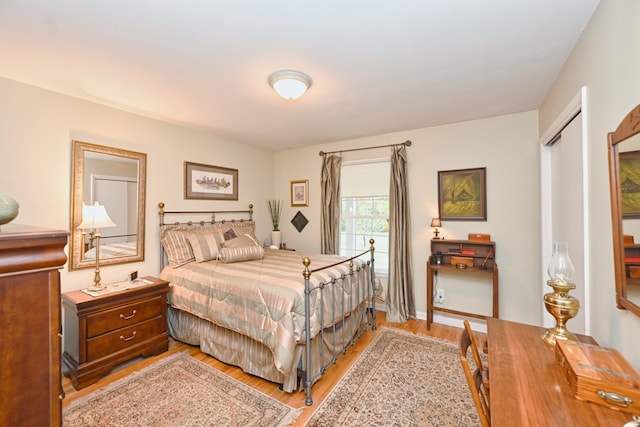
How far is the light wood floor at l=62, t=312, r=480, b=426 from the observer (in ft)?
6.88

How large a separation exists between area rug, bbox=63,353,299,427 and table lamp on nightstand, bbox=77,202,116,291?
92cm

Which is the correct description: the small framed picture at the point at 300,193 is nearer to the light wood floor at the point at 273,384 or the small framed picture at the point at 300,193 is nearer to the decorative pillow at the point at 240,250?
the decorative pillow at the point at 240,250

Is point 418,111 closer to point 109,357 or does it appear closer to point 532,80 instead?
point 532,80

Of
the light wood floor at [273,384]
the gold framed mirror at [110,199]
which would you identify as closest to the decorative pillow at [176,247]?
the gold framed mirror at [110,199]

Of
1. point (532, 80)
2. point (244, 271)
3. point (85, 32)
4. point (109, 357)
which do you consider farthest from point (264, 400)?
point (532, 80)

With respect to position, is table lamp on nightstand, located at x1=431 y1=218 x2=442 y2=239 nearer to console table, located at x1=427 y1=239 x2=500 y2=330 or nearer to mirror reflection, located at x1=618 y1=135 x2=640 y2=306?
console table, located at x1=427 y1=239 x2=500 y2=330

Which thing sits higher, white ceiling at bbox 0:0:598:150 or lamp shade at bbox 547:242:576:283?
white ceiling at bbox 0:0:598:150

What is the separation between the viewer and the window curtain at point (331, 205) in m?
4.15

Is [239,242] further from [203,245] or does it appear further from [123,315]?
[123,315]

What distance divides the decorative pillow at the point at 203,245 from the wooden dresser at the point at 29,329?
8.26ft

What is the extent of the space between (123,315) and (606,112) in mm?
3699

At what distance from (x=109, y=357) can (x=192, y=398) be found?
908mm

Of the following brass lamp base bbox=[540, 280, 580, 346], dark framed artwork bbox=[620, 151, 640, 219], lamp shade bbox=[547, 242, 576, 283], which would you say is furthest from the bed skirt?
dark framed artwork bbox=[620, 151, 640, 219]

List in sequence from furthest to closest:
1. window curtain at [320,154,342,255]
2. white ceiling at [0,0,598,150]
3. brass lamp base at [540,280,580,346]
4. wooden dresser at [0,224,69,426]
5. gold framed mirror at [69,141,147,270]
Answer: window curtain at [320,154,342,255], gold framed mirror at [69,141,147,270], white ceiling at [0,0,598,150], brass lamp base at [540,280,580,346], wooden dresser at [0,224,69,426]
